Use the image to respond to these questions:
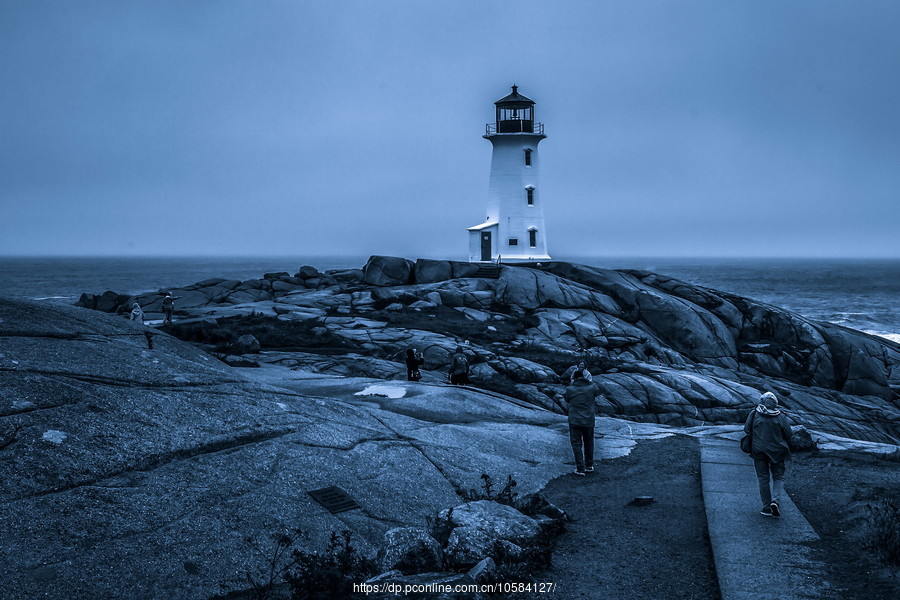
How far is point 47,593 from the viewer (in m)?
7.57

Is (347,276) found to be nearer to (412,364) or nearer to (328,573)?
(412,364)

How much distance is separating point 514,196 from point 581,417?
39.4m

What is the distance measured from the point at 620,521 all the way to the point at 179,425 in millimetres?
6652

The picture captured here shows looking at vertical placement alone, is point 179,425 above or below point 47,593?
above

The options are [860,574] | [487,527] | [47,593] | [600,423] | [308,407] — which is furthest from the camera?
[600,423]

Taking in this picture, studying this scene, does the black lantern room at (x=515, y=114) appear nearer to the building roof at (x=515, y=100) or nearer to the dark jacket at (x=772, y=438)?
the building roof at (x=515, y=100)

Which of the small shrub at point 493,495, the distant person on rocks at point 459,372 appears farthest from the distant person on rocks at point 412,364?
the small shrub at point 493,495

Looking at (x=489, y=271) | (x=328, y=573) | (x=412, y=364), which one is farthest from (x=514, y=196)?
(x=328, y=573)

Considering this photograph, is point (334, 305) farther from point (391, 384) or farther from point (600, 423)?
point (600, 423)

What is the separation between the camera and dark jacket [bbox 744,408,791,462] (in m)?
10.3

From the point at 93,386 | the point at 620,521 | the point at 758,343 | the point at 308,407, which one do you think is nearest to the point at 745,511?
the point at 620,521

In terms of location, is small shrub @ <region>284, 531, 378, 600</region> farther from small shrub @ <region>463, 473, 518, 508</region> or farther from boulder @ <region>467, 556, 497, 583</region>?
small shrub @ <region>463, 473, 518, 508</region>

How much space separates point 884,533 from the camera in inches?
344

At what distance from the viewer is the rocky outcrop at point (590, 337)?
2659cm
